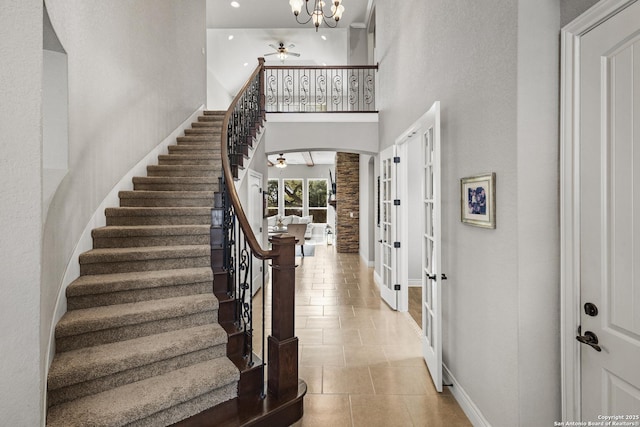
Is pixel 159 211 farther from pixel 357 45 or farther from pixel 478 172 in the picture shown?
pixel 357 45

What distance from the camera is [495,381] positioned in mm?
2062

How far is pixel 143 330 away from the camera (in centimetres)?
245

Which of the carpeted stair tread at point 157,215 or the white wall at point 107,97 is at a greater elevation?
the white wall at point 107,97

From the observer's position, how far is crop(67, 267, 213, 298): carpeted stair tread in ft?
8.27

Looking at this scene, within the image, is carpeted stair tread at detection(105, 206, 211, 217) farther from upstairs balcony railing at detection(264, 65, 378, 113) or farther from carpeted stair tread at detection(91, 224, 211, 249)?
upstairs balcony railing at detection(264, 65, 378, 113)

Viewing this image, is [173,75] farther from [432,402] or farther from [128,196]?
[432,402]

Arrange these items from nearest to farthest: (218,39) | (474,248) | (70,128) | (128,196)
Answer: (474,248) → (70,128) → (128,196) → (218,39)

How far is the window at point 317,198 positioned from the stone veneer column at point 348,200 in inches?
216

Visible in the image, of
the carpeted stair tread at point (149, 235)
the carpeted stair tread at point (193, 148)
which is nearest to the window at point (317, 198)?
the carpeted stair tread at point (193, 148)

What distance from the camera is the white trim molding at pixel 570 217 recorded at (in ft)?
5.47

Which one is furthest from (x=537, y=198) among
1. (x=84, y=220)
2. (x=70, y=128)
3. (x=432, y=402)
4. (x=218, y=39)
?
(x=218, y=39)

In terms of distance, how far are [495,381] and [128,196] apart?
12.6ft

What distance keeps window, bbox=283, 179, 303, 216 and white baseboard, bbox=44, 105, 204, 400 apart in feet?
33.9

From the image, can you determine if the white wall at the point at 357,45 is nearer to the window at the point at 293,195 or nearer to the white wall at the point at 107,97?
the white wall at the point at 107,97
